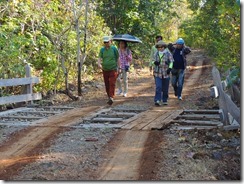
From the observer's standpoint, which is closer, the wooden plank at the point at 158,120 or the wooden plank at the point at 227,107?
the wooden plank at the point at 227,107

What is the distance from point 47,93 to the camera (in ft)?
47.0

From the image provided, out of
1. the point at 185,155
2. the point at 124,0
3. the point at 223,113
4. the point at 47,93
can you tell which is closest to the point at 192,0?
the point at 124,0

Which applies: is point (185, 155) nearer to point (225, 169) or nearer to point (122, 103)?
point (225, 169)

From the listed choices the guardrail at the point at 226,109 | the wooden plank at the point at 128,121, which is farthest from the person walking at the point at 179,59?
the guardrail at the point at 226,109

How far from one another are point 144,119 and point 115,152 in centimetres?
266

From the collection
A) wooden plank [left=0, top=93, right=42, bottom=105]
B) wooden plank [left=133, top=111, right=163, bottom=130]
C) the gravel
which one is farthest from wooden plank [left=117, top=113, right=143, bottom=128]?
wooden plank [left=0, top=93, right=42, bottom=105]

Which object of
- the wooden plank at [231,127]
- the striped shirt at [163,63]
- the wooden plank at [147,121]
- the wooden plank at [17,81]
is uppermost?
the striped shirt at [163,63]

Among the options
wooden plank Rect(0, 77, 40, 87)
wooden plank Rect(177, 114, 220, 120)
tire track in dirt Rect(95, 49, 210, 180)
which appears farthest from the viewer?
wooden plank Rect(0, 77, 40, 87)

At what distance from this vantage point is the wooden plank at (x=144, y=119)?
815cm

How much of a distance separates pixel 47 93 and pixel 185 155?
29.4 feet

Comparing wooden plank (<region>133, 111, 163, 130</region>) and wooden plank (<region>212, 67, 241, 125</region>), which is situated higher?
wooden plank (<region>212, 67, 241, 125</region>)

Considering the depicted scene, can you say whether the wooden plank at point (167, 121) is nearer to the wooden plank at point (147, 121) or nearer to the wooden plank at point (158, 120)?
the wooden plank at point (158, 120)

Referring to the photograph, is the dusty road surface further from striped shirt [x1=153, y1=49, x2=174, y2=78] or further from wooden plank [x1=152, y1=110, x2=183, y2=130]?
striped shirt [x1=153, y1=49, x2=174, y2=78]

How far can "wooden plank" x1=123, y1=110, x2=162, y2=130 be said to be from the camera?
8.15 metres
